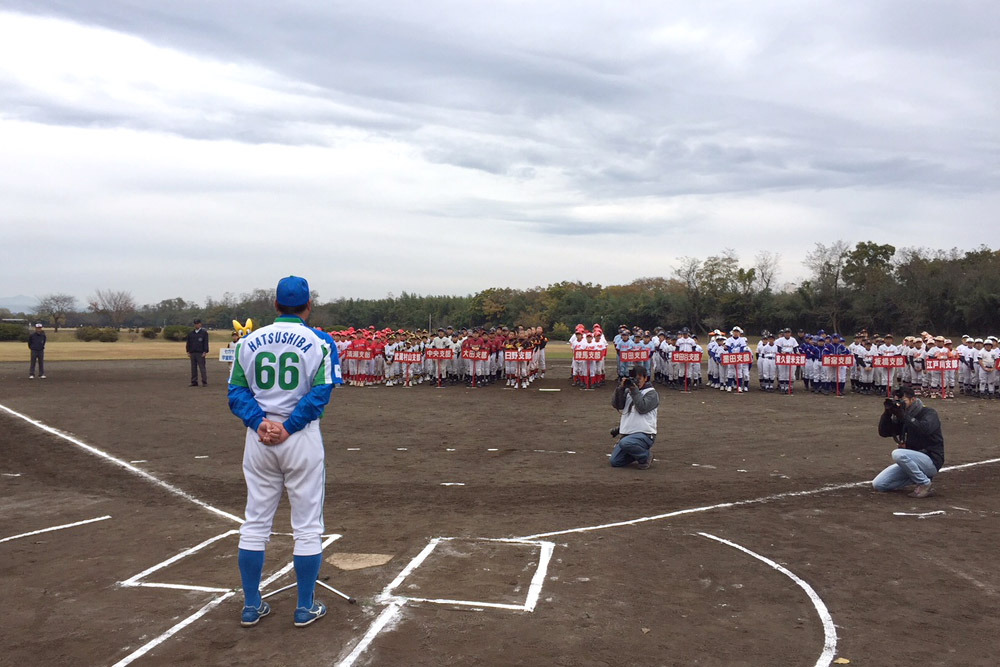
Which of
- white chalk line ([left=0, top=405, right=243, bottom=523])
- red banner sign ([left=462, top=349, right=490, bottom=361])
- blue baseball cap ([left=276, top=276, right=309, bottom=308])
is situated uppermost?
blue baseball cap ([left=276, top=276, right=309, bottom=308])

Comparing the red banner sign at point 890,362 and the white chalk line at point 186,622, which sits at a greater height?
the red banner sign at point 890,362

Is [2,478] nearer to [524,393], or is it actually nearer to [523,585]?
[523,585]

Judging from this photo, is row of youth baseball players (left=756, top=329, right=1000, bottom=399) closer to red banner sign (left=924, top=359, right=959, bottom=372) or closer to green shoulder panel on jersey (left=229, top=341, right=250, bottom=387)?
red banner sign (left=924, top=359, right=959, bottom=372)

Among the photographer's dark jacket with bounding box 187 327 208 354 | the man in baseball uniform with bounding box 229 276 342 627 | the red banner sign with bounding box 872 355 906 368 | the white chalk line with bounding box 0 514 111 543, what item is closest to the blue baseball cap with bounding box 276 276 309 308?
the man in baseball uniform with bounding box 229 276 342 627

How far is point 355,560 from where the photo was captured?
6.37 meters

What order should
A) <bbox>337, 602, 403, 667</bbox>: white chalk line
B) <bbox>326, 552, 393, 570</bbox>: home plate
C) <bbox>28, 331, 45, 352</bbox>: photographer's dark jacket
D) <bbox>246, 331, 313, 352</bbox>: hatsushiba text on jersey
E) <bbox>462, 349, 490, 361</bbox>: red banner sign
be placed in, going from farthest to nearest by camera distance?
<bbox>28, 331, 45, 352</bbox>: photographer's dark jacket, <bbox>462, 349, 490, 361</bbox>: red banner sign, <bbox>326, 552, 393, 570</bbox>: home plate, <bbox>246, 331, 313, 352</bbox>: hatsushiba text on jersey, <bbox>337, 602, 403, 667</bbox>: white chalk line

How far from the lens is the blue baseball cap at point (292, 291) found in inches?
207

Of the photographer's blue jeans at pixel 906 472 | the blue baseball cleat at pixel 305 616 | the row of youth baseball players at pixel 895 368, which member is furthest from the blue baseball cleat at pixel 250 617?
the row of youth baseball players at pixel 895 368

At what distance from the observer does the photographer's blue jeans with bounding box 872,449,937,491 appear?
927 centimetres

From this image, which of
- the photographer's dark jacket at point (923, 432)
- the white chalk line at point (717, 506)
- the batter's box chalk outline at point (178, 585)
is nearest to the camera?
the batter's box chalk outline at point (178, 585)

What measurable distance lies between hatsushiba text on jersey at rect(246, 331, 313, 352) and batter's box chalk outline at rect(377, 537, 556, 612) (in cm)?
198

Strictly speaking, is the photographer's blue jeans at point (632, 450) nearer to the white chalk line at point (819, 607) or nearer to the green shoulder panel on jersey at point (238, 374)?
the white chalk line at point (819, 607)

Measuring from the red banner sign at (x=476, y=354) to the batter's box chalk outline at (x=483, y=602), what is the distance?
17.7 meters

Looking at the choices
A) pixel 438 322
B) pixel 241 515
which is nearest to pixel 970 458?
pixel 241 515
